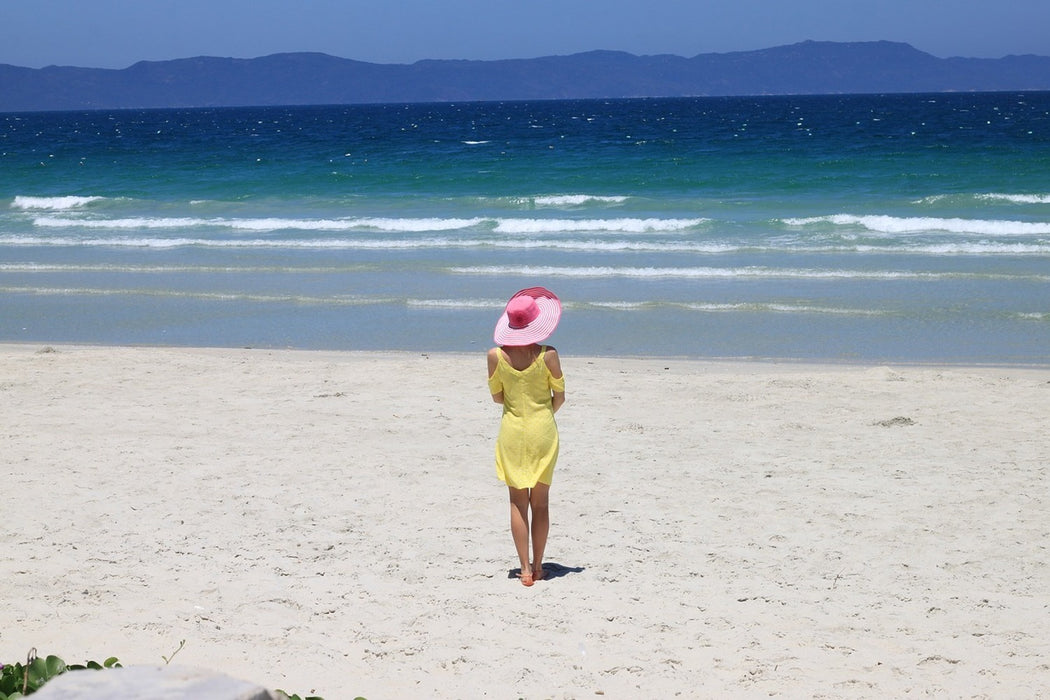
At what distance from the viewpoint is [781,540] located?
6.14 metres

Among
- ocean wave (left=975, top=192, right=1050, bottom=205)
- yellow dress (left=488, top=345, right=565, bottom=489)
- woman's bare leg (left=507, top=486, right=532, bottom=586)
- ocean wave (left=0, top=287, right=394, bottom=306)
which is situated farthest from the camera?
ocean wave (left=975, top=192, right=1050, bottom=205)

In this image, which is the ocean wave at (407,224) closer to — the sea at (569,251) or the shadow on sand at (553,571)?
the sea at (569,251)

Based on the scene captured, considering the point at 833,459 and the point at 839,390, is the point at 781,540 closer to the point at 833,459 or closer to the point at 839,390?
the point at 833,459

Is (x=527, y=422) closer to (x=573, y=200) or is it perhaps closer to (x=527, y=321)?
(x=527, y=321)

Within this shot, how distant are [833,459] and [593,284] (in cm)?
823

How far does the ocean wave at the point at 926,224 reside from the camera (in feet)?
66.0

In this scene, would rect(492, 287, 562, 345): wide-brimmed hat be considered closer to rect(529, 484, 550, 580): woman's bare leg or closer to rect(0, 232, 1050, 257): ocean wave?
rect(529, 484, 550, 580): woman's bare leg

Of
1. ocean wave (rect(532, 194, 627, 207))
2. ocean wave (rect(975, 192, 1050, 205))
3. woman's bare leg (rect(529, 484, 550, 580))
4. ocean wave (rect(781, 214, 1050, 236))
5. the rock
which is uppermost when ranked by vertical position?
ocean wave (rect(532, 194, 627, 207))

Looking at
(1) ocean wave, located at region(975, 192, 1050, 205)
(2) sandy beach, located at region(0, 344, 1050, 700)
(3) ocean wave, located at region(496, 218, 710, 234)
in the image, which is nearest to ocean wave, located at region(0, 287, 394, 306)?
(2) sandy beach, located at region(0, 344, 1050, 700)

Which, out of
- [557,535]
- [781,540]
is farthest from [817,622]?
[557,535]

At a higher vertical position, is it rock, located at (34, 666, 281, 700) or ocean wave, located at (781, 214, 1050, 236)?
ocean wave, located at (781, 214, 1050, 236)

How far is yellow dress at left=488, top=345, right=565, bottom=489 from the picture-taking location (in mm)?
5270

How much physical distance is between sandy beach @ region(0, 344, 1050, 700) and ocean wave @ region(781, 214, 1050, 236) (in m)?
11.5

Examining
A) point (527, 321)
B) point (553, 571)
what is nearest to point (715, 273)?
point (553, 571)
